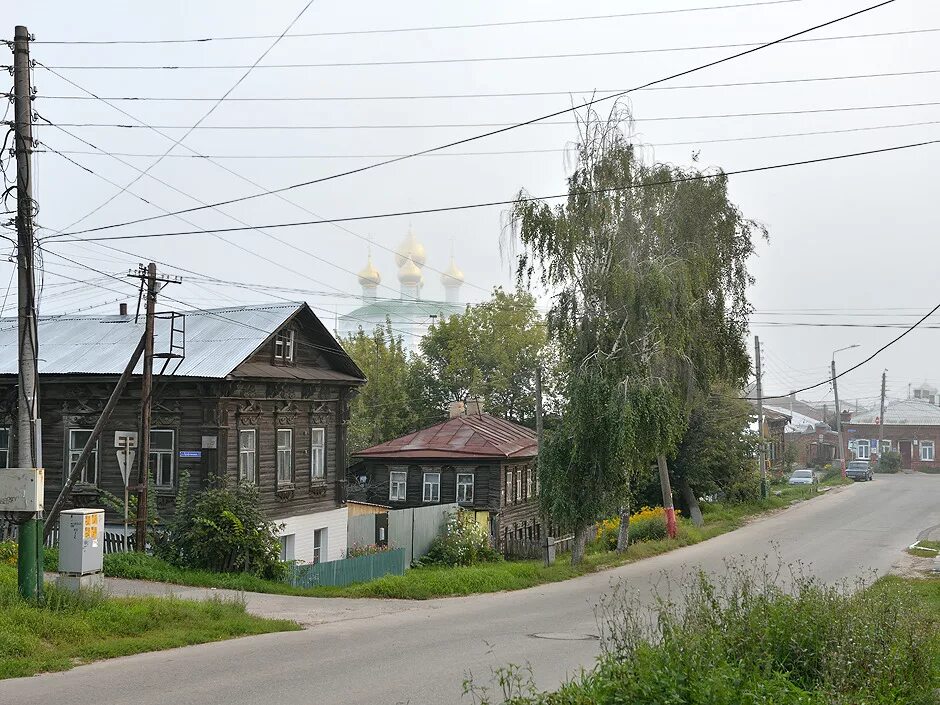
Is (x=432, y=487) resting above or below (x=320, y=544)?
above

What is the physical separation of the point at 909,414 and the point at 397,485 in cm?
6415

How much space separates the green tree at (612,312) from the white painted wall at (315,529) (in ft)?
27.3

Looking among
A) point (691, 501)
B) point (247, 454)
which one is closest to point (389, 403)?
point (691, 501)

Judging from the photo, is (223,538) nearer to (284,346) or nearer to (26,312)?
(284,346)

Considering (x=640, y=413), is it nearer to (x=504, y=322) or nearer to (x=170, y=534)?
(x=170, y=534)

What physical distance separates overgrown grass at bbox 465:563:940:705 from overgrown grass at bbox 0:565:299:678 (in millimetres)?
6043

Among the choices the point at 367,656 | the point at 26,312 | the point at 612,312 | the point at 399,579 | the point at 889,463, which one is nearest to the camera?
the point at 367,656

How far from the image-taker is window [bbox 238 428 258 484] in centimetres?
2726

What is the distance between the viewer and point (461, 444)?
3875 centimetres

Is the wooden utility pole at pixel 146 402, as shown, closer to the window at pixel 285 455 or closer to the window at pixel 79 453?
the window at pixel 79 453

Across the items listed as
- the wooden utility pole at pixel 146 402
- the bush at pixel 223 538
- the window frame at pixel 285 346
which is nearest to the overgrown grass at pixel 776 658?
the bush at pixel 223 538

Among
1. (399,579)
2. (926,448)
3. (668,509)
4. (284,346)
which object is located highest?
(284,346)

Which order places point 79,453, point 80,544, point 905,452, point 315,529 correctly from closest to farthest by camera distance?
point 80,544 → point 79,453 → point 315,529 → point 905,452

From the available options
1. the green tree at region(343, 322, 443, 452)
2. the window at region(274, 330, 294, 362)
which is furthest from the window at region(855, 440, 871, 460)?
the window at region(274, 330, 294, 362)
